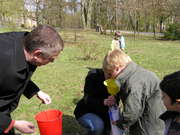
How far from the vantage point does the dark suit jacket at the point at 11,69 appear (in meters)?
1.89

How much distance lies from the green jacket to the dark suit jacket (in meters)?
0.91

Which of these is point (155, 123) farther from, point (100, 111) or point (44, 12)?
point (44, 12)

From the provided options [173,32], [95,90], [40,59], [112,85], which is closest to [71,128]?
[95,90]

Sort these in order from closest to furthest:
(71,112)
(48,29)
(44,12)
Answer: (48,29) → (71,112) → (44,12)

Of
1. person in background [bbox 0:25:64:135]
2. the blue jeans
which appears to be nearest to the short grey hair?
person in background [bbox 0:25:64:135]

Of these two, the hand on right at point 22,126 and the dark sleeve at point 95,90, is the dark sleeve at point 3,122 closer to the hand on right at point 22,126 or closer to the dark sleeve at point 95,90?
the hand on right at point 22,126

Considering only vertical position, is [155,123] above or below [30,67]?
below

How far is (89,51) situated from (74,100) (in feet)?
19.1

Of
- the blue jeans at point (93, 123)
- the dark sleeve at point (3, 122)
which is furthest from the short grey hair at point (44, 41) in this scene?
the blue jeans at point (93, 123)

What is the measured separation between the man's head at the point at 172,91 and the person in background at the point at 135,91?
560 mm

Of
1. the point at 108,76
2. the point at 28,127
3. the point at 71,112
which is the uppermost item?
the point at 108,76

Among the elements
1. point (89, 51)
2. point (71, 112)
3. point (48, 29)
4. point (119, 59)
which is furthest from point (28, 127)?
point (89, 51)

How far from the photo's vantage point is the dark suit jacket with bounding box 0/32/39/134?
6.20ft

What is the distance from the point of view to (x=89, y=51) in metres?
10.7
